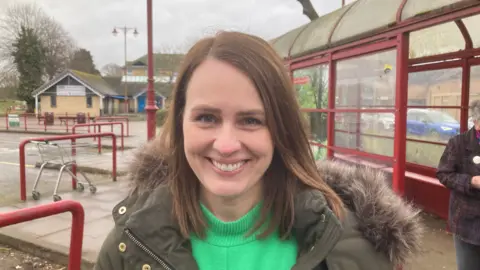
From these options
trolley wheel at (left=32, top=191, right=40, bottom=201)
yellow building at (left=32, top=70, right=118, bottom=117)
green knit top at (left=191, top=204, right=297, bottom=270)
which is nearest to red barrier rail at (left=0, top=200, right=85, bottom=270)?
green knit top at (left=191, top=204, right=297, bottom=270)

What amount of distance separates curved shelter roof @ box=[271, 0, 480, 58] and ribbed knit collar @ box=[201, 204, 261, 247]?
2.32m

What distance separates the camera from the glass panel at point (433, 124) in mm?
5779

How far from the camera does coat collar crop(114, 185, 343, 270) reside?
1.29 meters

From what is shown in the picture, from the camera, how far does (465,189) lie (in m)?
2.85

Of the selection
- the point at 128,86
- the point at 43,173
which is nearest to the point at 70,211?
the point at 43,173

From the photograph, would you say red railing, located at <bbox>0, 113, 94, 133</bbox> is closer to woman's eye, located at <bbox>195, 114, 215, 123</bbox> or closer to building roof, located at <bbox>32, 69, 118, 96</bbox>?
building roof, located at <bbox>32, 69, 118, 96</bbox>

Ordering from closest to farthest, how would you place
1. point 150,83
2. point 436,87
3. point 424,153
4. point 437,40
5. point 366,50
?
point 366,50, point 437,40, point 436,87, point 424,153, point 150,83

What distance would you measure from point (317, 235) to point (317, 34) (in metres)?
5.03

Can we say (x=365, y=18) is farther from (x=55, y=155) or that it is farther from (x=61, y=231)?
(x=55, y=155)

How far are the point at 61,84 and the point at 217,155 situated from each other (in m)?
48.1

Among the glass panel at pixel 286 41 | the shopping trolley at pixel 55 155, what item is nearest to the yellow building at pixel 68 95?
the shopping trolley at pixel 55 155

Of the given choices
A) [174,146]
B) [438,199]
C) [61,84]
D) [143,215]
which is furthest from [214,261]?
[61,84]

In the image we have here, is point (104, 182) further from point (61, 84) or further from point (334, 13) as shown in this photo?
point (61, 84)

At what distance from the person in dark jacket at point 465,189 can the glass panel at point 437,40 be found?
2.87 m
